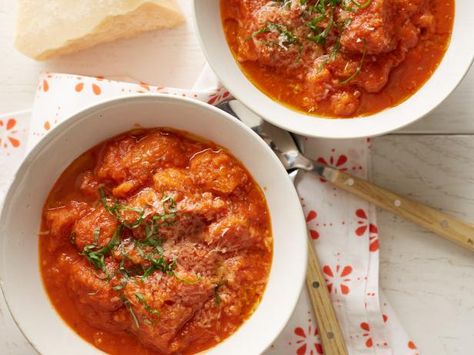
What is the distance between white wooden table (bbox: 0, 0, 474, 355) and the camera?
3037 mm

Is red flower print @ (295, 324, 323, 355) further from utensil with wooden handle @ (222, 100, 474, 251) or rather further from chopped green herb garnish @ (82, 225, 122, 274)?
chopped green herb garnish @ (82, 225, 122, 274)

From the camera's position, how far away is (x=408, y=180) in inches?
120

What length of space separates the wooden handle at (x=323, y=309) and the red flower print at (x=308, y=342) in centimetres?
→ 7

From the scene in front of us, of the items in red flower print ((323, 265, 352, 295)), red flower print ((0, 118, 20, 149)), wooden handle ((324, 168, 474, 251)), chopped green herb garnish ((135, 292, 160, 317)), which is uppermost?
wooden handle ((324, 168, 474, 251))

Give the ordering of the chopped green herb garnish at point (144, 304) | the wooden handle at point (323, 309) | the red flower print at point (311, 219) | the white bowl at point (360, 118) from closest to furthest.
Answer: the chopped green herb garnish at point (144, 304), the white bowl at point (360, 118), the wooden handle at point (323, 309), the red flower print at point (311, 219)

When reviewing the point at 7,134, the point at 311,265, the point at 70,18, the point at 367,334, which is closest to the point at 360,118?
the point at 311,265

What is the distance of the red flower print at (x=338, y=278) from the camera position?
2961 millimetres

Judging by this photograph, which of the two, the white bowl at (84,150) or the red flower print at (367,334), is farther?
the red flower print at (367,334)

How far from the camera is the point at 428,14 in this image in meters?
2.73

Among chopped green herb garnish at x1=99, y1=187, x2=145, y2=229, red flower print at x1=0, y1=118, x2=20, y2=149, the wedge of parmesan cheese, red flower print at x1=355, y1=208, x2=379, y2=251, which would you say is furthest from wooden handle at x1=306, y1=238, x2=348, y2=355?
red flower print at x1=0, y1=118, x2=20, y2=149

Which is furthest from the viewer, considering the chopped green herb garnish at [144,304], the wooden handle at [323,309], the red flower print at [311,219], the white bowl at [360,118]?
the red flower print at [311,219]

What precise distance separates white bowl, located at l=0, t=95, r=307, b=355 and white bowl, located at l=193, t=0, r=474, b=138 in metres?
0.22

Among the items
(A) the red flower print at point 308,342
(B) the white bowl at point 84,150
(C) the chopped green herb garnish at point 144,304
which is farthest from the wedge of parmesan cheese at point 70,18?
(A) the red flower print at point 308,342

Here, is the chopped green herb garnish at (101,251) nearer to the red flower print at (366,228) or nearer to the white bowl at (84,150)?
the white bowl at (84,150)
